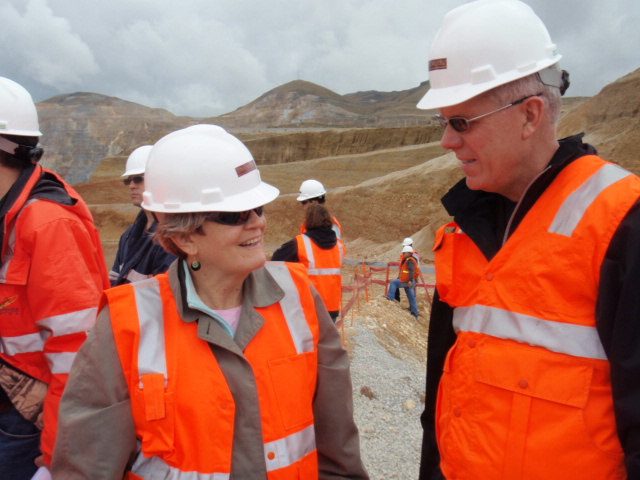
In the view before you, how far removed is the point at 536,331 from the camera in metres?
1.43

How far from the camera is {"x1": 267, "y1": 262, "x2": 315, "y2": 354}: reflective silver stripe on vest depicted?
177cm

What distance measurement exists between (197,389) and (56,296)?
1010 millimetres

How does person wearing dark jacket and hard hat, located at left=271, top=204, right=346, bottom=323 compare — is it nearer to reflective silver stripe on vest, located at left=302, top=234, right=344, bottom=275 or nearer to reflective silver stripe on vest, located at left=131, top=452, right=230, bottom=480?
reflective silver stripe on vest, located at left=302, top=234, right=344, bottom=275

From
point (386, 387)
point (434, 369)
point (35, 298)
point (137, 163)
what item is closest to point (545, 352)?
point (434, 369)

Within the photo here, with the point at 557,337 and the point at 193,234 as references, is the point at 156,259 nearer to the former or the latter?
the point at 193,234

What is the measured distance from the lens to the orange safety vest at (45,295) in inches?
84.0

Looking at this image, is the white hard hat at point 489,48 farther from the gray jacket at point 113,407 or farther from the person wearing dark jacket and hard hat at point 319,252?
the person wearing dark jacket and hard hat at point 319,252

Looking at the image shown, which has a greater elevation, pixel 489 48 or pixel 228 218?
pixel 489 48

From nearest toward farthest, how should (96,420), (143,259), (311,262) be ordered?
(96,420) → (143,259) → (311,262)

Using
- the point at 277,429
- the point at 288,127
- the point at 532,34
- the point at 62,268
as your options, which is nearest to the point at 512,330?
the point at 277,429

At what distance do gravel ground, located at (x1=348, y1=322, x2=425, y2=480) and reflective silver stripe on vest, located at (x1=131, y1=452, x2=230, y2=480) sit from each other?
3.11 metres

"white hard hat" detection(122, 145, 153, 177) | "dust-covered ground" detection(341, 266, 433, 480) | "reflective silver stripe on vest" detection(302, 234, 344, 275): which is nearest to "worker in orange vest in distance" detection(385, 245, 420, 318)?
"dust-covered ground" detection(341, 266, 433, 480)

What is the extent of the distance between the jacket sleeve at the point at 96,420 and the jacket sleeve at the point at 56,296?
25.4 inches

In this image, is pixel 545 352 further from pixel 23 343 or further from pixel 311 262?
pixel 311 262
